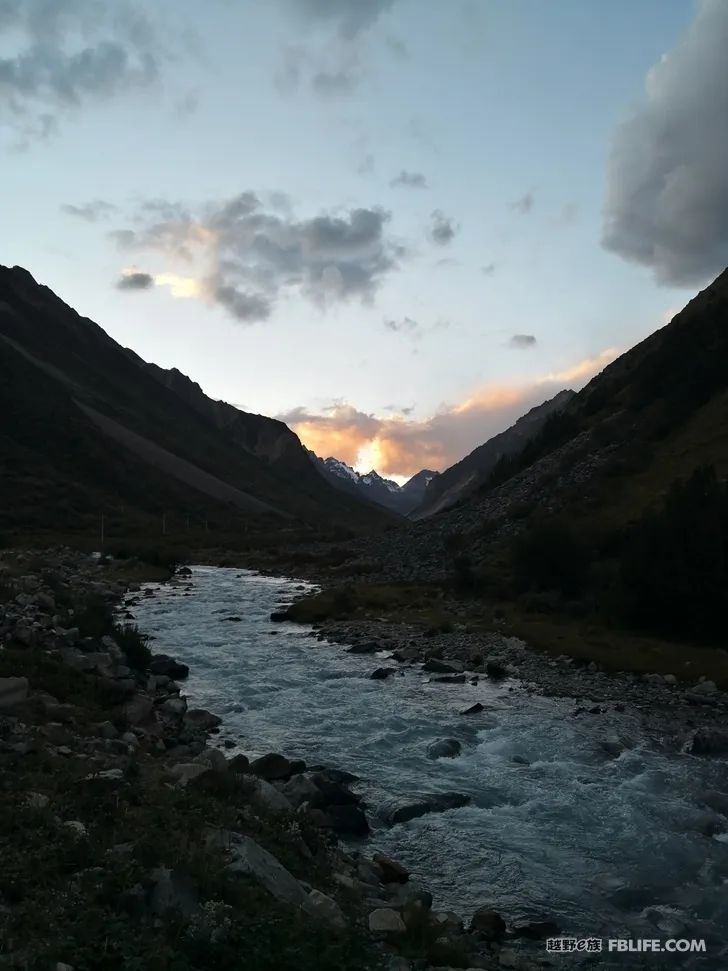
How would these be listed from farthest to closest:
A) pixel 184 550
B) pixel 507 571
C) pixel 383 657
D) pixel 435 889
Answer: pixel 184 550, pixel 507 571, pixel 383 657, pixel 435 889

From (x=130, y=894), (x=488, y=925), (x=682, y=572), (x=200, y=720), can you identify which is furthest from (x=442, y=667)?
(x=130, y=894)

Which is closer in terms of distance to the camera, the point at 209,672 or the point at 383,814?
the point at 383,814

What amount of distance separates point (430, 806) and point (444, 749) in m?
3.20

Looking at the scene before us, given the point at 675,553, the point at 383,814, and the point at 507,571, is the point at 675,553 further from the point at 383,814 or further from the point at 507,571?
the point at 383,814

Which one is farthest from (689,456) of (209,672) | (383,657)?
(209,672)

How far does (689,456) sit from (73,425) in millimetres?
122017

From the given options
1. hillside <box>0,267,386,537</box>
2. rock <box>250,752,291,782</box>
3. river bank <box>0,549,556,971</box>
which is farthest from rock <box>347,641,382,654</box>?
hillside <box>0,267,386,537</box>

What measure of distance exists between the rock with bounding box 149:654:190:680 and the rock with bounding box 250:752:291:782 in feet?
29.5

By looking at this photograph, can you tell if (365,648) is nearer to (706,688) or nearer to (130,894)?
(706,688)

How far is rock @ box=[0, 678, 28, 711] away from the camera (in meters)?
12.2

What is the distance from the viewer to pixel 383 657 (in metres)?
26.5

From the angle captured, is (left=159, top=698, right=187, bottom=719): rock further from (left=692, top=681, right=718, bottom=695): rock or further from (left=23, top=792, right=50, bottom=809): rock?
(left=692, top=681, right=718, bottom=695): rock

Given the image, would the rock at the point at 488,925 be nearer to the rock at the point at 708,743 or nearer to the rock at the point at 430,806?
the rock at the point at 430,806

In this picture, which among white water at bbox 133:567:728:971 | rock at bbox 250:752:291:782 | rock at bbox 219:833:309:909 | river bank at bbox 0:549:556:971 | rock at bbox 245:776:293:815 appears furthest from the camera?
rock at bbox 250:752:291:782
